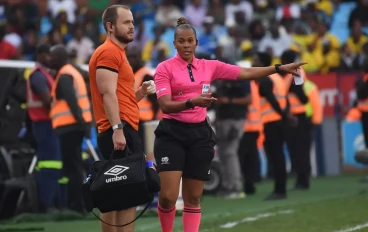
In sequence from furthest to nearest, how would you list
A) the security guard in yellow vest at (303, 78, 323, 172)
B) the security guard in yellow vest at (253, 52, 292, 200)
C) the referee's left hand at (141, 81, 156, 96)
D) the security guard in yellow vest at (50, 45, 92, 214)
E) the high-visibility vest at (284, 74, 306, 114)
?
the security guard in yellow vest at (303, 78, 323, 172), the high-visibility vest at (284, 74, 306, 114), the security guard in yellow vest at (253, 52, 292, 200), the security guard in yellow vest at (50, 45, 92, 214), the referee's left hand at (141, 81, 156, 96)

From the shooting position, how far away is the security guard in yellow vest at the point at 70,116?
1454 cm

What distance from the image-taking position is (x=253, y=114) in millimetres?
17812

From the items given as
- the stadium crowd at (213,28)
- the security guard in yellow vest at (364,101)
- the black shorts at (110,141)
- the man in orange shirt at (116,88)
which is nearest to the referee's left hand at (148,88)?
the man in orange shirt at (116,88)

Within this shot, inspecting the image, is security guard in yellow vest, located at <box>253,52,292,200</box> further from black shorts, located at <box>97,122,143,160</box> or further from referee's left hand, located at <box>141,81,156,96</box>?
black shorts, located at <box>97,122,143,160</box>

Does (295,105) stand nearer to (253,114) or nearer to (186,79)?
(253,114)

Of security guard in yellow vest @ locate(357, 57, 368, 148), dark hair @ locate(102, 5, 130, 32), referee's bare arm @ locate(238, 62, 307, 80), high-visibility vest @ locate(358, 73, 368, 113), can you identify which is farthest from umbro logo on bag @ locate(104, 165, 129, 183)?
high-visibility vest @ locate(358, 73, 368, 113)

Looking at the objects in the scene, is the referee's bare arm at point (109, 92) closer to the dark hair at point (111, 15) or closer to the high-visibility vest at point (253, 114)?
the dark hair at point (111, 15)

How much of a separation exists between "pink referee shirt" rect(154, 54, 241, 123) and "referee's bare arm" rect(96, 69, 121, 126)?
1183 mm

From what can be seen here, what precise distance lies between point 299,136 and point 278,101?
2.13 metres

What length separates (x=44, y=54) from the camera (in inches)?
599

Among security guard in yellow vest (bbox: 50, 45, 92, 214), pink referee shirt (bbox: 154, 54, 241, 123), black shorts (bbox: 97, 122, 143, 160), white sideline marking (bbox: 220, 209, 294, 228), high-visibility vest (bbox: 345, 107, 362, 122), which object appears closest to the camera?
black shorts (bbox: 97, 122, 143, 160)

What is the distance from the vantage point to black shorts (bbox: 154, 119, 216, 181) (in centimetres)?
1048

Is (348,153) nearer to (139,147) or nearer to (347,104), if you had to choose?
(347,104)

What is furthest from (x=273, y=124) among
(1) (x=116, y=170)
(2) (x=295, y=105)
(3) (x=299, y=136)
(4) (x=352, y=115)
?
(1) (x=116, y=170)
